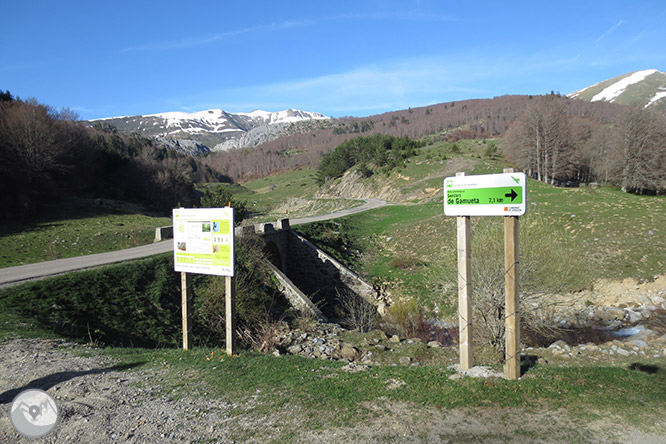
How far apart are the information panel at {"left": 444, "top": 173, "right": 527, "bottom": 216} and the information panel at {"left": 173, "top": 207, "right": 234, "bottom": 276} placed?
16.2 ft

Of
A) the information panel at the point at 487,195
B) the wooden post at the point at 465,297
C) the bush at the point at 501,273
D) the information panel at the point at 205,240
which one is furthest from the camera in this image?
the bush at the point at 501,273

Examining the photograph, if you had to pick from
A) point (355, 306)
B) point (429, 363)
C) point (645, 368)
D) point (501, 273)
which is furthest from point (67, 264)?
point (645, 368)

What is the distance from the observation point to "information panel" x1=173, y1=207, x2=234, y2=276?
8.94 m

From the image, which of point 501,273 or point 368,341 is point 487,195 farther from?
point 368,341

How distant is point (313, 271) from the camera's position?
24.1 meters

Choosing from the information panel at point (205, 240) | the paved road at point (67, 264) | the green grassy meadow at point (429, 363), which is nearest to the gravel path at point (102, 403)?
the green grassy meadow at point (429, 363)

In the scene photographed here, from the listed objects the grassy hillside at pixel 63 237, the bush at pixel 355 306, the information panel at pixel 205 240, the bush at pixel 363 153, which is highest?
the bush at pixel 363 153

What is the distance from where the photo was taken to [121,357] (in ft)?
28.6

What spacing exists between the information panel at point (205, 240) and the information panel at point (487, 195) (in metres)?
4.95

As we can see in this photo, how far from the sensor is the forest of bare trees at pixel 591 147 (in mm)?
38312

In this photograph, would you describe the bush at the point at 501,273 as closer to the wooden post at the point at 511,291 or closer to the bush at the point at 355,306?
the wooden post at the point at 511,291

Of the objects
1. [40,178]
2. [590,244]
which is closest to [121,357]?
[590,244]

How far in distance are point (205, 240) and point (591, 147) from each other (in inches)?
2447

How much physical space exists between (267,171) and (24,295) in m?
166
